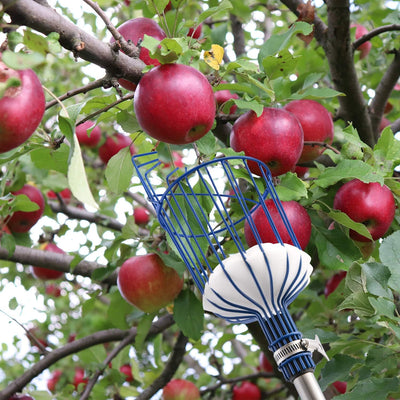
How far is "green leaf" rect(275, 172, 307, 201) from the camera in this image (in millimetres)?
967

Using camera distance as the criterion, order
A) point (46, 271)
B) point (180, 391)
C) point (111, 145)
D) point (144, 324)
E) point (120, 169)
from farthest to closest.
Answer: point (111, 145)
point (46, 271)
point (180, 391)
point (144, 324)
point (120, 169)

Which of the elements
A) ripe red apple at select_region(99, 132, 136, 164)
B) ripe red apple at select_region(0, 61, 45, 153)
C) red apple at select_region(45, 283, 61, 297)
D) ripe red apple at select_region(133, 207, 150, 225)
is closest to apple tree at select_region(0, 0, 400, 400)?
ripe red apple at select_region(0, 61, 45, 153)

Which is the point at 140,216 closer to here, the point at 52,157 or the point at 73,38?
the point at 52,157

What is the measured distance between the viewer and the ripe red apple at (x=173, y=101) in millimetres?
871

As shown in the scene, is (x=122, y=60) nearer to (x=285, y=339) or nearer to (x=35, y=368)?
(x=285, y=339)

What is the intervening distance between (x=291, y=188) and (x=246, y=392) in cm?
142

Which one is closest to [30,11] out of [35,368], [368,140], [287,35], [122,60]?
[122,60]

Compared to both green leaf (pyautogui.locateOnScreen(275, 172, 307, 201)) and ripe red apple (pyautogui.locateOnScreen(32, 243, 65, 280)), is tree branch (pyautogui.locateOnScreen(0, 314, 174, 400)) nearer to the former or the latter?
ripe red apple (pyautogui.locateOnScreen(32, 243, 65, 280))

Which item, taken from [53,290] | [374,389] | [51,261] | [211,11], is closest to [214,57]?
[211,11]

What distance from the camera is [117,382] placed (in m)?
1.94

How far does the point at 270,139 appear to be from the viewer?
1018mm

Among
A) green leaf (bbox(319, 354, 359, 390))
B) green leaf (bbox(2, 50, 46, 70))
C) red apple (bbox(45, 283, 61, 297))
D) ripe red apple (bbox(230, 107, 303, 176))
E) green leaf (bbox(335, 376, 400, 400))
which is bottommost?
green leaf (bbox(335, 376, 400, 400))

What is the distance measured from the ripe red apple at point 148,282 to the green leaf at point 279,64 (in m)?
0.53

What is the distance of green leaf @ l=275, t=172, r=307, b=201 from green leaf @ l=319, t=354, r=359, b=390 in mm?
330
